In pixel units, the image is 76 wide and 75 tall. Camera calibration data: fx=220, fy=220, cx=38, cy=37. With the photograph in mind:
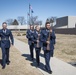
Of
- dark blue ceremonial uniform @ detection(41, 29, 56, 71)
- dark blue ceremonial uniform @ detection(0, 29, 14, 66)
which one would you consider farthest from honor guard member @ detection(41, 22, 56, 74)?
dark blue ceremonial uniform @ detection(0, 29, 14, 66)

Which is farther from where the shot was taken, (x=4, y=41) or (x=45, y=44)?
(x=4, y=41)

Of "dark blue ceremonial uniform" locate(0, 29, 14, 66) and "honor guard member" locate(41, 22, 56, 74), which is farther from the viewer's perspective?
"dark blue ceremonial uniform" locate(0, 29, 14, 66)

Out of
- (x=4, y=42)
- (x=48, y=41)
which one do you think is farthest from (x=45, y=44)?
(x=4, y=42)

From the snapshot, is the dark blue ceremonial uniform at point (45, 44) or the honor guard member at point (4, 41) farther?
the honor guard member at point (4, 41)

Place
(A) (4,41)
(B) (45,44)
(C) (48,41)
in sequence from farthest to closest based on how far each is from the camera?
1. (A) (4,41)
2. (B) (45,44)
3. (C) (48,41)

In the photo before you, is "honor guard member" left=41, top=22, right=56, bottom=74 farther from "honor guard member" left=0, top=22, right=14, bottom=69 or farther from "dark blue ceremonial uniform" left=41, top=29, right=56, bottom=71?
"honor guard member" left=0, top=22, right=14, bottom=69

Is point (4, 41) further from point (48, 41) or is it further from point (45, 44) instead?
point (48, 41)

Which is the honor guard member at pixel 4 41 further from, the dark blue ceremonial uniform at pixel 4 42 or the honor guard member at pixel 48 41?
the honor guard member at pixel 48 41

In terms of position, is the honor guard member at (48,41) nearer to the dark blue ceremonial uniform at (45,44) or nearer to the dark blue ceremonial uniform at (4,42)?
the dark blue ceremonial uniform at (45,44)

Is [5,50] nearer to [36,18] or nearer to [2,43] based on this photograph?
[2,43]

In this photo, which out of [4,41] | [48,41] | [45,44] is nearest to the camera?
[48,41]

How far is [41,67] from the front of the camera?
31.2 feet

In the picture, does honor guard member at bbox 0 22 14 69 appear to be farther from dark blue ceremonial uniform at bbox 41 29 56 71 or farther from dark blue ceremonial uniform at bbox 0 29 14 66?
dark blue ceremonial uniform at bbox 41 29 56 71

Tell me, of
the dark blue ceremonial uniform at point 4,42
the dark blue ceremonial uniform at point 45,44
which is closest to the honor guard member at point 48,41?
the dark blue ceremonial uniform at point 45,44
